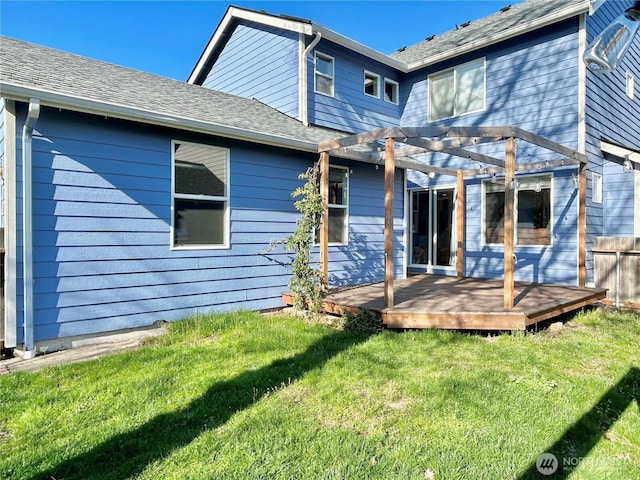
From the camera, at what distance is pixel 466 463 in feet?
7.77

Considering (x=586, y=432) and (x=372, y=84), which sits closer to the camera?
(x=586, y=432)

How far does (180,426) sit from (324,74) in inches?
305

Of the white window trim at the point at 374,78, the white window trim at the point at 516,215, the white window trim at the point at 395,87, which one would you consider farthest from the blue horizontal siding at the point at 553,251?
the white window trim at the point at 374,78

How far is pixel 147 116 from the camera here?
4.80 m

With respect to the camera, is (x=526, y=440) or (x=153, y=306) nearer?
(x=526, y=440)

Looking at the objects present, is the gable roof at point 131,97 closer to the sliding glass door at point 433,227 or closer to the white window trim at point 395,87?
the white window trim at point 395,87

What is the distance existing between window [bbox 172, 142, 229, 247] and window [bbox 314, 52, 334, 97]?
3.64 meters

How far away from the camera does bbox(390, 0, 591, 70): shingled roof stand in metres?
7.40

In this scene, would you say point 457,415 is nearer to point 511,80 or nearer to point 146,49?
point 511,80

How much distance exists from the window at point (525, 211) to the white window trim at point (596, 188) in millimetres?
831

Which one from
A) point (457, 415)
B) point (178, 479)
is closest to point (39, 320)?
point (178, 479)

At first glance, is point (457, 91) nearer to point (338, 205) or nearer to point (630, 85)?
point (630, 85)

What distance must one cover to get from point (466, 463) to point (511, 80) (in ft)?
26.6

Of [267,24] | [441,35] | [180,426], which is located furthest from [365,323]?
[441,35]
